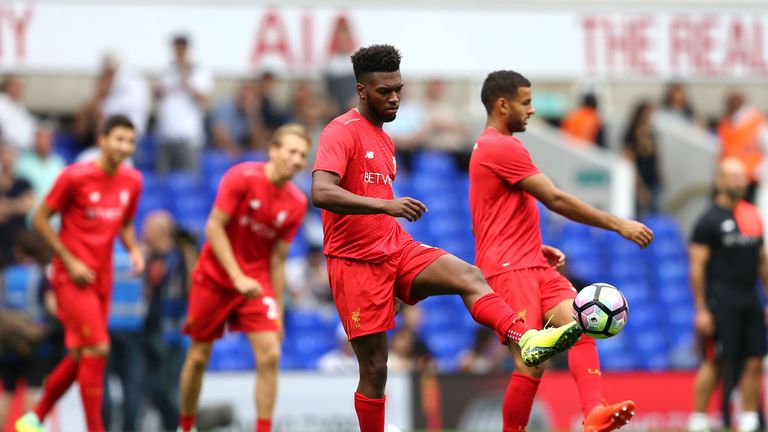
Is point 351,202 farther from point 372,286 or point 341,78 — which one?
point 341,78

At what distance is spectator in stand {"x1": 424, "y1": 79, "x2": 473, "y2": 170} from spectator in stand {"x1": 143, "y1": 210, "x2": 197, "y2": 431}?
6.21 m

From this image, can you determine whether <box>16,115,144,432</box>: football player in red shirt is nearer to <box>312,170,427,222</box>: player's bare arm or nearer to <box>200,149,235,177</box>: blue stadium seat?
<box>312,170,427,222</box>: player's bare arm

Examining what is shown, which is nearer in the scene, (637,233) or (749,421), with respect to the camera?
(637,233)

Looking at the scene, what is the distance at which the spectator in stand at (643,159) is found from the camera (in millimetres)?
19641

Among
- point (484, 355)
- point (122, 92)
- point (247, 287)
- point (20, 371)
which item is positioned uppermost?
point (122, 92)

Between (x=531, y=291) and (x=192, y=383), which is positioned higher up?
(x=531, y=291)

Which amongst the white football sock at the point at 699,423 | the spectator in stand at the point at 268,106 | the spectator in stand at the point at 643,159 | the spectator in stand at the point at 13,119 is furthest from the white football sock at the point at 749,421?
the spectator in stand at the point at 13,119

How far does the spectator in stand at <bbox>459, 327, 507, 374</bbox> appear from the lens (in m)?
15.5

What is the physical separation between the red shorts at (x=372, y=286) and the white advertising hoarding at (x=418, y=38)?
37.9 ft

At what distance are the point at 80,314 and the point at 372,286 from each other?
137 inches

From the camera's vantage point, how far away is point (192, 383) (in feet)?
34.0

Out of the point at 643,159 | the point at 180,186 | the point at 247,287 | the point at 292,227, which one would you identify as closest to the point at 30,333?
the point at 292,227

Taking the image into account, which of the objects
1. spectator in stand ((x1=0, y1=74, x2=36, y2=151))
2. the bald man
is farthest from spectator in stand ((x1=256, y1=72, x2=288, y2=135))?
the bald man

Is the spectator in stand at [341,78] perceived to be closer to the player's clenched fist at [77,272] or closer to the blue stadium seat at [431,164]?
the blue stadium seat at [431,164]
